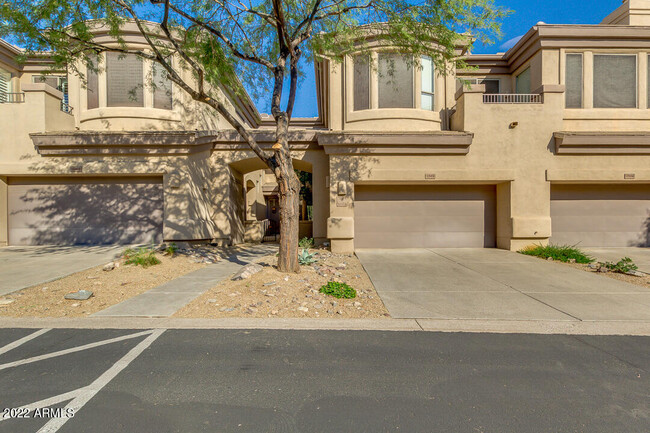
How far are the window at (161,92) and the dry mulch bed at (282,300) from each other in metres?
9.17

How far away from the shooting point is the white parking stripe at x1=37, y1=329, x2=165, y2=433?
8.44 feet

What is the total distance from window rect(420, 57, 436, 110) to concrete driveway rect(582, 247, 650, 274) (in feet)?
25.8

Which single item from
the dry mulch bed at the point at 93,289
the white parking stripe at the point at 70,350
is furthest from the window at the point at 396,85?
the white parking stripe at the point at 70,350

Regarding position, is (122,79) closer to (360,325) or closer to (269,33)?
(269,33)

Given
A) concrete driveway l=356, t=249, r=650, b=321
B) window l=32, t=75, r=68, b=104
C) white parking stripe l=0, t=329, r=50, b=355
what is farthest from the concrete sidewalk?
window l=32, t=75, r=68, b=104

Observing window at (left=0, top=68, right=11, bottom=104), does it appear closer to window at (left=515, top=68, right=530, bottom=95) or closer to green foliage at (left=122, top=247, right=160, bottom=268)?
green foliage at (left=122, top=247, right=160, bottom=268)

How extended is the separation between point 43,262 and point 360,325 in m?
9.87

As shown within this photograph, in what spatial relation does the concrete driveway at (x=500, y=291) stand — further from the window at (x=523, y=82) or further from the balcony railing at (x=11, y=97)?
the balcony railing at (x=11, y=97)

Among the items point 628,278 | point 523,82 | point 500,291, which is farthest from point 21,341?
point 523,82

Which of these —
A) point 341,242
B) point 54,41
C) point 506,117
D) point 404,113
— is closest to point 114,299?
point 54,41

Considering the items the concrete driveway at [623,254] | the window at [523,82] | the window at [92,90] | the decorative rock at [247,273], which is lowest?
the concrete driveway at [623,254]

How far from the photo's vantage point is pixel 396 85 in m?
12.1

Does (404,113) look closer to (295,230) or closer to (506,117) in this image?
(506,117)

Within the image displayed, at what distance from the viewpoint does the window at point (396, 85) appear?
12.1m
